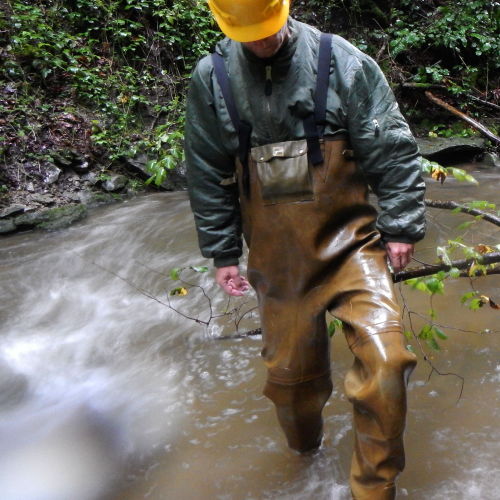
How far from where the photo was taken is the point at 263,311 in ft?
8.79

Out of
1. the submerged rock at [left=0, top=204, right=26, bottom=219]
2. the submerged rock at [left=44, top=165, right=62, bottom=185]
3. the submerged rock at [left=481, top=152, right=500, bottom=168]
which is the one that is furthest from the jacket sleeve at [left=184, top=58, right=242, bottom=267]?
the submerged rock at [left=481, top=152, right=500, bottom=168]

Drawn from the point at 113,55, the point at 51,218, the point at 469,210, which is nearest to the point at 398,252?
the point at 469,210

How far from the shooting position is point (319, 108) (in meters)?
2.30

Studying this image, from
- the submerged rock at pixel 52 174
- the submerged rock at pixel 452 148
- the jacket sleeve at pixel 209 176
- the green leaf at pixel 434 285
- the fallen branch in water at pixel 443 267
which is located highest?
the jacket sleeve at pixel 209 176

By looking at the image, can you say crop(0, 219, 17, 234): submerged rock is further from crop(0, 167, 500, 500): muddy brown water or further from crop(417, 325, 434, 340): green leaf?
crop(417, 325, 434, 340): green leaf

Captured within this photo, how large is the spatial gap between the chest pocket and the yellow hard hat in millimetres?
453

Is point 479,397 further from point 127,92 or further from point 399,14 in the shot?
point 399,14

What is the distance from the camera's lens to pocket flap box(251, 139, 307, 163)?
235 cm

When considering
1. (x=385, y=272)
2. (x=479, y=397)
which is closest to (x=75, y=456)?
(x=385, y=272)

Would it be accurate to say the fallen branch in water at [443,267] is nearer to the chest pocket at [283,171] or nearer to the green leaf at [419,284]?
the green leaf at [419,284]

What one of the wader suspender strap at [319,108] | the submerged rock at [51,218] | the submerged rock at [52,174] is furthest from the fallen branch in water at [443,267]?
the submerged rock at [52,174]

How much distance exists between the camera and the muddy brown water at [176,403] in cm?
293

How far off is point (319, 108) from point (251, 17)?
1.47ft

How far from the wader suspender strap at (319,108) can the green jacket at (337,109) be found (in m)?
0.03
